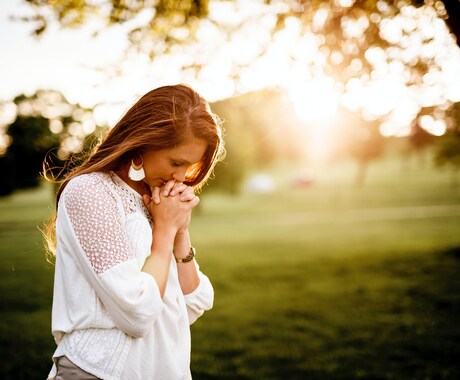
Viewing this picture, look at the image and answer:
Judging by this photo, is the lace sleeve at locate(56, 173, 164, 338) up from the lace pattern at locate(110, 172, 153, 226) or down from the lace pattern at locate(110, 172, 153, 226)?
down

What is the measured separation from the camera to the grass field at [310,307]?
19.8 ft

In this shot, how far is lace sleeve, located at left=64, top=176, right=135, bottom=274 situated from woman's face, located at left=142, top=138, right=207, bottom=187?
0.34m

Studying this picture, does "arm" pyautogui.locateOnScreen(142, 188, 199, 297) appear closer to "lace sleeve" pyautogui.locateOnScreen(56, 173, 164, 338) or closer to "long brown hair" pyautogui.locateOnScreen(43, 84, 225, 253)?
"lace sleeve" pyautogui.locateOnScreen(56, 173, 164, 338)

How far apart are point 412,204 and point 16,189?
107ft

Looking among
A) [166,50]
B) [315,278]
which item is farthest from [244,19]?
[315,278]

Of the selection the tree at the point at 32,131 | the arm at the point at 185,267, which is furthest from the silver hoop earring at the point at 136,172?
the tree at the point at 32,131

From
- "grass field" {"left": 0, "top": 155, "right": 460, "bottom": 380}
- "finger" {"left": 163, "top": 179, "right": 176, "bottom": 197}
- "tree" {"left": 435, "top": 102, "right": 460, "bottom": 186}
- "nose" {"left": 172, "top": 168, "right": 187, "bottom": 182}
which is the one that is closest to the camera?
"finger" {"left": 163, "top": 179, "right": 176, "bottom": 197}

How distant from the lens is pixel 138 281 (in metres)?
1.82

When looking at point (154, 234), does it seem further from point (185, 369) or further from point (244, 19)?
point (244, 19)

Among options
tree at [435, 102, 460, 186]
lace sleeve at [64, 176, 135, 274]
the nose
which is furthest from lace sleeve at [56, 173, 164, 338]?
tree at [435, 102, 460, 186]

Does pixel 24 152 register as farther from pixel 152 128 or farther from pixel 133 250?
pixel 133 250

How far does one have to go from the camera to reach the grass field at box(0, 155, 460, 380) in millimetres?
6035

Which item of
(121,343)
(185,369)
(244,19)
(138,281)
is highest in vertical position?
(244,19)

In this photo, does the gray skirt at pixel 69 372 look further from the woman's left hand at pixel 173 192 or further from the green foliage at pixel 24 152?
the green foliage at pixel 24 152
